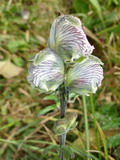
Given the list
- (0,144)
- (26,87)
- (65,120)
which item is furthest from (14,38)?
(65,120)

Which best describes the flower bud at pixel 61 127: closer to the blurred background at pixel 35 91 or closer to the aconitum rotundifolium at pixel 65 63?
the aconitum rotundifolium at pixel 65 63

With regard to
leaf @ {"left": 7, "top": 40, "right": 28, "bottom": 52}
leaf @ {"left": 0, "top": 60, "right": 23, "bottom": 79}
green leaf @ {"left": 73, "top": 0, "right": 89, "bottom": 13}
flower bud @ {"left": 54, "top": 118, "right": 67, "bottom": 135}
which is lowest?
leaf @ {"left": 0, "top": 60, "right": 23, "bottom": 79}

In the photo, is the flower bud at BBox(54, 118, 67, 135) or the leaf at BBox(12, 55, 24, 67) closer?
the flower bud at BBox(54, 118, 67, 135)

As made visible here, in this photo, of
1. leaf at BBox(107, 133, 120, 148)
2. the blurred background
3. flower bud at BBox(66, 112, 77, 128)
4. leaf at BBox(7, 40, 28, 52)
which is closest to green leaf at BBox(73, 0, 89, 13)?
the blurred background

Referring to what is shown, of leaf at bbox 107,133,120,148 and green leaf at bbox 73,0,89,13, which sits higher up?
green leaf at bbox 73,0,89,13

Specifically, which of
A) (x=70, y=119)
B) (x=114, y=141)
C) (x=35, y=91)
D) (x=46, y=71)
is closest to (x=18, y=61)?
(x=35, y=91)

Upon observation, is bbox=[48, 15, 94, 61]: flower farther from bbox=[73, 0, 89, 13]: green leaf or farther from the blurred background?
bbox=[73, 0, 89, 13]: green leaf

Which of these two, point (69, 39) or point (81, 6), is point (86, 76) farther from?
point (81, 6)

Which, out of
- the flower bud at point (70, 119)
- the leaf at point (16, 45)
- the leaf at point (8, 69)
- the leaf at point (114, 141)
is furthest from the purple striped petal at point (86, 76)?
the leaf at point (16, 45)
